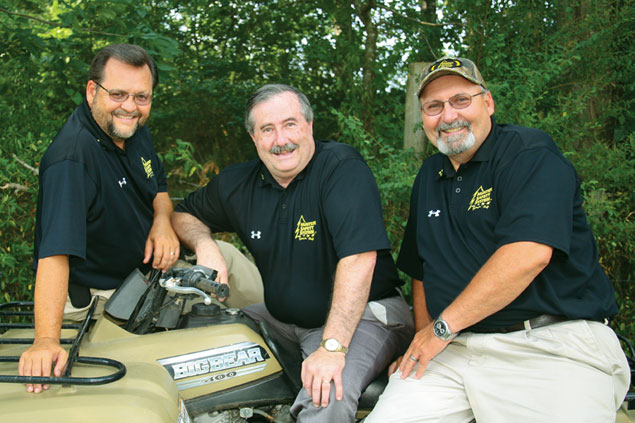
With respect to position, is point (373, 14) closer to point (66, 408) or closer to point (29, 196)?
point (29, 196)

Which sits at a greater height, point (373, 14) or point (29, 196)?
point (373, 14)

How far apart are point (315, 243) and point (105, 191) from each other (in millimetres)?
1015

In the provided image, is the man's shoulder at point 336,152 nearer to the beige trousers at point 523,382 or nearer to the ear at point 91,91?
the beige trousers at point 523,382

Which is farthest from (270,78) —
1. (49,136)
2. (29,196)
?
(29,196)

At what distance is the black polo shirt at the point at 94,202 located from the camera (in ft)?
7.88

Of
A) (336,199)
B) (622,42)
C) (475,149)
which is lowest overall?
(336,199)

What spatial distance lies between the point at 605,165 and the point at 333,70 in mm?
2894

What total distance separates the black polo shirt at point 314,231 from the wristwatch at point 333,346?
0.30 meters

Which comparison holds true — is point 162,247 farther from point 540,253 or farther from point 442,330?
point 540,253

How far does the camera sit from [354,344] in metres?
2.56

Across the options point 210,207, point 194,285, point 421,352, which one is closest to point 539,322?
point 421,352

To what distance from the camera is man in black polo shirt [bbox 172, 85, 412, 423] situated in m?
2.51

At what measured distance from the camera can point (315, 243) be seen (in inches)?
106

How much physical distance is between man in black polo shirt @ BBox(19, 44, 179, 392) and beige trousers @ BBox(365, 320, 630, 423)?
4.48 ft
